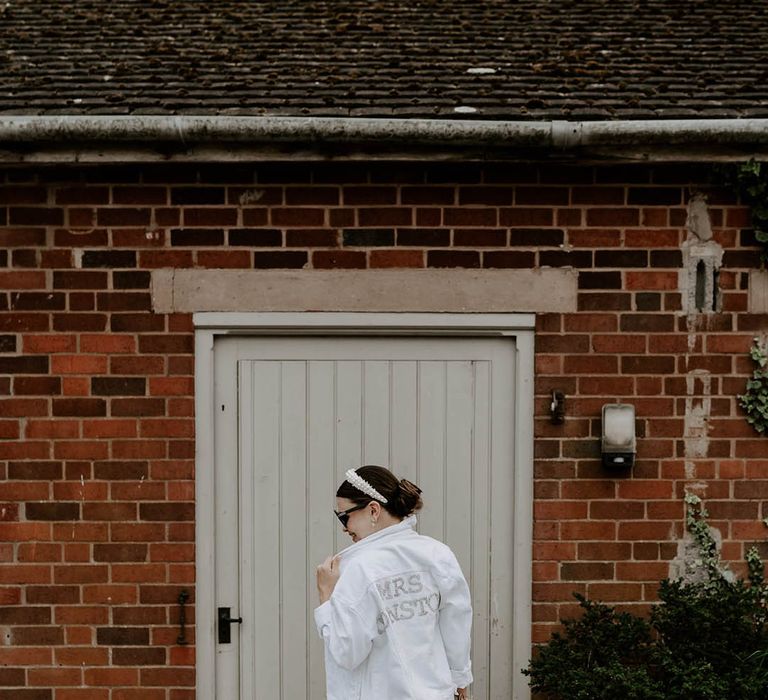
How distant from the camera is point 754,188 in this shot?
3.74 meters

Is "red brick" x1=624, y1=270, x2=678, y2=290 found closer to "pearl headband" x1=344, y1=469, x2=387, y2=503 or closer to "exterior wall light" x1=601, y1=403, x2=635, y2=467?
"exterior wall light" x1=601, y1=403, x2=635, y2=467

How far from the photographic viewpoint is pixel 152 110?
12.5ft

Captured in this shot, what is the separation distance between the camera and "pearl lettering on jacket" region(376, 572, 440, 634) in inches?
→ 116

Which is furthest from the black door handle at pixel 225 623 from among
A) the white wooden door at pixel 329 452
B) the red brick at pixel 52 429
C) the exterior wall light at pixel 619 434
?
the exterior wall light at pixel 619 434

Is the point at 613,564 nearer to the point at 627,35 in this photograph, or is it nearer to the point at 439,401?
the point at 439,401

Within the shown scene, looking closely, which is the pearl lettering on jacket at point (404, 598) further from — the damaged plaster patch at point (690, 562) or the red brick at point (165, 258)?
the red brick at point (165, 258)

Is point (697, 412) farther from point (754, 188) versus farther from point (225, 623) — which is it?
point (225, 623)

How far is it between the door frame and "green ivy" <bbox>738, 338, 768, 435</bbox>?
103 centimetres

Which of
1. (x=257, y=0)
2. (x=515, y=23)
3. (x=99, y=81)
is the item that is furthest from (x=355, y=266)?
(x=257, y=0)

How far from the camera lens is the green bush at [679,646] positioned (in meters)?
3.34

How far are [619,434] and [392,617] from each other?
1.46 metres

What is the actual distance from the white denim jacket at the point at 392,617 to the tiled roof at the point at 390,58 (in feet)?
6.63

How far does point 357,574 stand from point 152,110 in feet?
7.77

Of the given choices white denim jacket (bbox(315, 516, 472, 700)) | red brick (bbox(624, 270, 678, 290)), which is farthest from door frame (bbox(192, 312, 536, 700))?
white denim jacket (bbox(315, 516, 472, 700))
